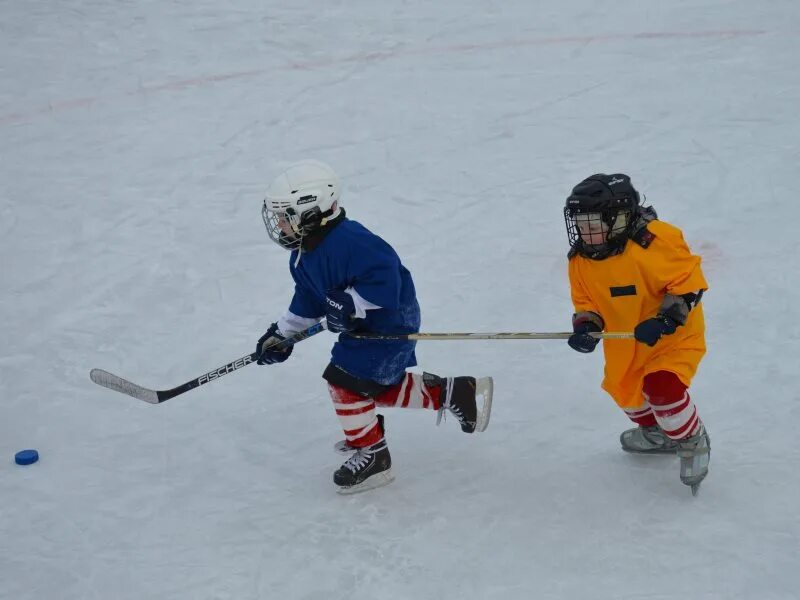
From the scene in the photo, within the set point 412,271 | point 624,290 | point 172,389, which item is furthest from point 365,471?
point 412,271

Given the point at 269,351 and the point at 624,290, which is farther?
the point at 269,351

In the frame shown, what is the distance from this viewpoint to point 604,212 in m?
2.92

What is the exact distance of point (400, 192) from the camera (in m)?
5.53

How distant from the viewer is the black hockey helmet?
2.92 meters

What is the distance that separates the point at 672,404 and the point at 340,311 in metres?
1.03

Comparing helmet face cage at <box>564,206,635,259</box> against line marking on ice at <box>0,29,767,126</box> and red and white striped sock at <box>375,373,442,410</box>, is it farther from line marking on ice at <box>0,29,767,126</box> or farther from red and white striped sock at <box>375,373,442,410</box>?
line marking on ice at <box>0,29,767,126</box>

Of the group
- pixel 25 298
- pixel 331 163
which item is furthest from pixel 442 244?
pixel 25 298

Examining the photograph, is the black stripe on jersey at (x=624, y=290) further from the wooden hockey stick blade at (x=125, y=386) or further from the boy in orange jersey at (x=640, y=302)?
the wooden hockey stick blade at (x=125, y=386)

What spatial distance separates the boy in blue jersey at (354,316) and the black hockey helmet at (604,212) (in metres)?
0.57

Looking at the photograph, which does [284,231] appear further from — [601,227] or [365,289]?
[601,227]

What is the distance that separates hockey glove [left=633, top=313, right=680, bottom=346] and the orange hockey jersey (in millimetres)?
94

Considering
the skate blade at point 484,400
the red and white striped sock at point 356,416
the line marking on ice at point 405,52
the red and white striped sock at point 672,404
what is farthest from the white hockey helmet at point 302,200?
the line marking on ice at point 405,52

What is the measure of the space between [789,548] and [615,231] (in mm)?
998

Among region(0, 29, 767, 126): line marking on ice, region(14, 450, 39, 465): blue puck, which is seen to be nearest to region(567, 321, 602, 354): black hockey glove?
region(14, 450, 39, 465): blue puck
